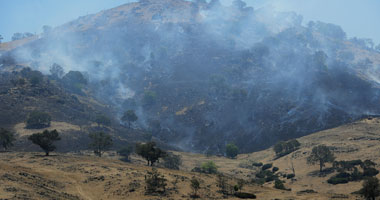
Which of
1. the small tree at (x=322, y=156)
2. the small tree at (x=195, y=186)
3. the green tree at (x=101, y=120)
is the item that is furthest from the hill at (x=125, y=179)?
the green tree at (x=101, y=120)

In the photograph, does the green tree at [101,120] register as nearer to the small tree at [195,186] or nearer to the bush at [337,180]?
the small tree at [195,186]

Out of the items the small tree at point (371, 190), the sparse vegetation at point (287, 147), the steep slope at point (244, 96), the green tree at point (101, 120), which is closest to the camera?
the small tree at point (371, 190)

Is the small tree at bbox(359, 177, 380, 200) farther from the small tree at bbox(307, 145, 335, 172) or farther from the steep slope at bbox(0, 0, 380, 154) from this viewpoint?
the steep slope at bbox(0, 0, 380, 154)

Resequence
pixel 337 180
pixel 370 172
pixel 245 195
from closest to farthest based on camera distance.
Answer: pixel 245 195 → pixel 370 172 → pixel 337 180

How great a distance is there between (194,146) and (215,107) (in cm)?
3043

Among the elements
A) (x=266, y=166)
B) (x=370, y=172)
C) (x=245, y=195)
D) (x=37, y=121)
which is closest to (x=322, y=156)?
(x=370, y=172)

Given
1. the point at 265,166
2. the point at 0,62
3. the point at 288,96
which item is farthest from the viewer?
the point at 0,62

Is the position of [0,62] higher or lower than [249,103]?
higher

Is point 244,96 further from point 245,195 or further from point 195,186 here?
point 195,186

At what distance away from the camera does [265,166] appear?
8950 cm

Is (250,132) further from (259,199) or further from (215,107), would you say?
(259,199)

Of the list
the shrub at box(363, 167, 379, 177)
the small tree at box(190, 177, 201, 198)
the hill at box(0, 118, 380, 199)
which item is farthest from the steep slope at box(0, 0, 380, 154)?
the small tree at box(190, 177, 201, 198)

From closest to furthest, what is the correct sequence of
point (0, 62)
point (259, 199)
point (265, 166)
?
point (259, 199), point (265, 166), point (0, 62)

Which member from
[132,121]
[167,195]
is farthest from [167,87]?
[167,195]
